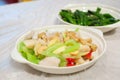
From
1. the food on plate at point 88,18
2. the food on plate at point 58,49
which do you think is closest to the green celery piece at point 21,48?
the food on plate at point 58,49

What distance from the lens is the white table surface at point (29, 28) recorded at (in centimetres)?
70

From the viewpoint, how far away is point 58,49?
0.71m

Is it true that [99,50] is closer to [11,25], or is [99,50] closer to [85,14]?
[85,14]

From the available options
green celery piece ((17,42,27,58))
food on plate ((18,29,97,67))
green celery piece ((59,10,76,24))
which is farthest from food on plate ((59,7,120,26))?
green celery piece ((17,42,27,58))

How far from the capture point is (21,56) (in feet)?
2.27

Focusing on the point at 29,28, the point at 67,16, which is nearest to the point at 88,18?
the point at 67,16

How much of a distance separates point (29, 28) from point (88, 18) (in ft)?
0.91

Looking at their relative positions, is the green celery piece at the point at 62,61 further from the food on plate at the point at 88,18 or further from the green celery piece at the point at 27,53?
the food on plate at the point at 88,18

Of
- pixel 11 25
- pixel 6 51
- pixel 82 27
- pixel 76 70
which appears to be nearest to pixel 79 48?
pixel 76 70

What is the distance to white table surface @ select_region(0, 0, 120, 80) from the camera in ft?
2.31

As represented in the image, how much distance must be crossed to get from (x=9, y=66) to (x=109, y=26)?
43 cm

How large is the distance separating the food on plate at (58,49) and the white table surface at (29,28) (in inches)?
1.9

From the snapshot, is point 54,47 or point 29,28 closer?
point 54,47

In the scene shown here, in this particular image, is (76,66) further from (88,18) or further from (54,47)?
(88,18)
